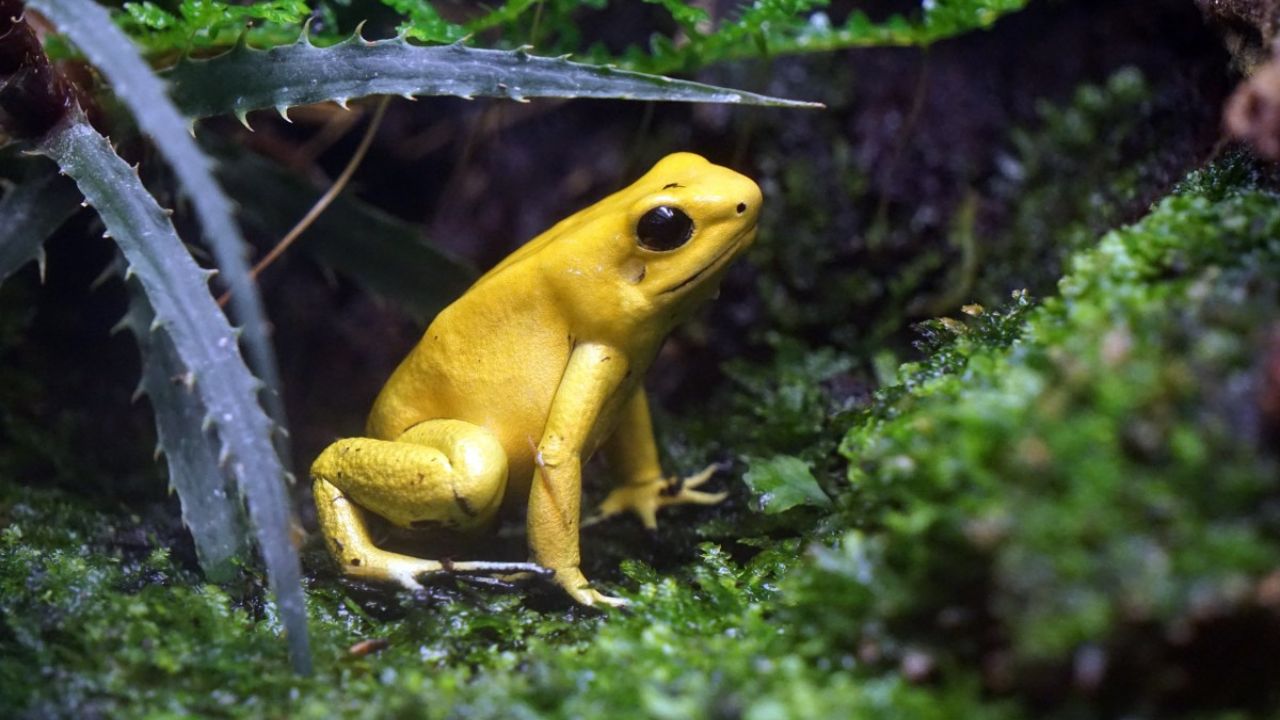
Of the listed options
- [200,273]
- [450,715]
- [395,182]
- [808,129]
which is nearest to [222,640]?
[450,715]

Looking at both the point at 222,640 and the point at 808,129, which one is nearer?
the point at 222,640

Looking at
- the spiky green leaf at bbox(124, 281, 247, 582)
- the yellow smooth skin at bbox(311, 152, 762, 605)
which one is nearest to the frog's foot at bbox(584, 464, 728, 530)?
the yellow smooth skin at bbox(311, 152, 762, 605)

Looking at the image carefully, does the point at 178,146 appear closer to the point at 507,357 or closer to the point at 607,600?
the point at 507,357

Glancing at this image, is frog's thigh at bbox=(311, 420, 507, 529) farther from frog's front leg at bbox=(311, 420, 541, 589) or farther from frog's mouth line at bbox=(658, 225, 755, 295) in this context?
frog's mouth line at bbox=(658, 225, 755, 295)

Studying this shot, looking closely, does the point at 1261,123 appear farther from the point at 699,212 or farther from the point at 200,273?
the point at 200,273

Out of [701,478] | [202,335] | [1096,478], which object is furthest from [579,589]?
[1096,478]

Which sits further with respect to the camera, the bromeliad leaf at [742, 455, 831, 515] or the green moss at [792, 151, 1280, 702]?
the bromeliad leaf at [742, 455, 831, 515]
